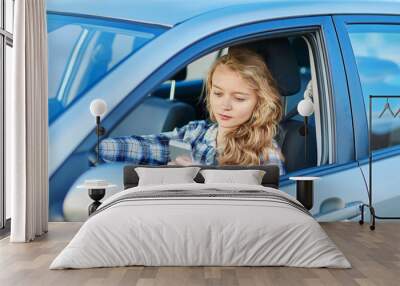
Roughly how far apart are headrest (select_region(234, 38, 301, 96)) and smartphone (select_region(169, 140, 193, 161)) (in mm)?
1391

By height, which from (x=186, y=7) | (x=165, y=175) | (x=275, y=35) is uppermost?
(x=186, y=7)

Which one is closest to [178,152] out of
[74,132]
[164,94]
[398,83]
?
[164,94]

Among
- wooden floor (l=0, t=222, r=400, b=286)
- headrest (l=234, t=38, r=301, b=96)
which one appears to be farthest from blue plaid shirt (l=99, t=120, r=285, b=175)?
wooden floor (l=0, t=222, r=400, b=286)

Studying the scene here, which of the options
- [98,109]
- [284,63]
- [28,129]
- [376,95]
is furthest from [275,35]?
[28,129]

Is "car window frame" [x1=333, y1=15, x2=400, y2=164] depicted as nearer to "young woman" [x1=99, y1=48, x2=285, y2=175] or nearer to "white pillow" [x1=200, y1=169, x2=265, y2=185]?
"young woman" [x1=99, y1=48, x2=285, y2=175]

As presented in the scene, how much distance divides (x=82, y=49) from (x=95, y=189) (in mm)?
1825

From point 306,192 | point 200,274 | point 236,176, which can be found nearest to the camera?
point 200,274

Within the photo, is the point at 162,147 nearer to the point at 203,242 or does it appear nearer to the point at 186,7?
the point at 186,7

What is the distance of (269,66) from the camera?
26.5 ft

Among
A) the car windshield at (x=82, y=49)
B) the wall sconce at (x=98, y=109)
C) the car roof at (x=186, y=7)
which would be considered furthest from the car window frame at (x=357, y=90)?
the wall sconce at (x=98, y=109)

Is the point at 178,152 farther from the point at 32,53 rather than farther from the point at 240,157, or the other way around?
the point at 32,53

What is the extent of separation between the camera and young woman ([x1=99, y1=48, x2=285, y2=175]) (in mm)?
7969

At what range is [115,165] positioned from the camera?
7.97 m

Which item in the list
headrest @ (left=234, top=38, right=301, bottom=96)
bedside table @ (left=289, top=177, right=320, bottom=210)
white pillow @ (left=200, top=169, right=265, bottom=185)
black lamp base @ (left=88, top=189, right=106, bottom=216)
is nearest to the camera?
white pillow @ (left=200, top=169, right=265, bottom=185)
